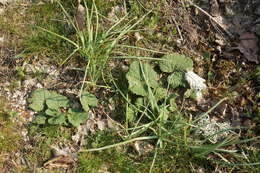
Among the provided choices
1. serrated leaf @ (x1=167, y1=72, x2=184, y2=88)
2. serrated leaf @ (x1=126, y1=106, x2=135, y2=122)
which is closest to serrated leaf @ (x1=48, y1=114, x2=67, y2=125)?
serrated leaf @ (x1=126, y1=106, x2=135, y2=122)

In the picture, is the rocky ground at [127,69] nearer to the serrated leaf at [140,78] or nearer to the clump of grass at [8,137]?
the clump of grass at [8,137]

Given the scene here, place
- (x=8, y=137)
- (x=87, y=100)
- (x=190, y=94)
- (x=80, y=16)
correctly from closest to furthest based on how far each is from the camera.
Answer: (x=8, y=137) → (x=87, y=100) → (x=190, y=94) → (x=80, y=16)

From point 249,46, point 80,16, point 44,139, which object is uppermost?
point 80,16

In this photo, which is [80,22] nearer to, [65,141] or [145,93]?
[145,93]

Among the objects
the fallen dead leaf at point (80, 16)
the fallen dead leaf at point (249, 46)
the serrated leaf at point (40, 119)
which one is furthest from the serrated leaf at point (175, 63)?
the serrated leaf at point (40, 119)

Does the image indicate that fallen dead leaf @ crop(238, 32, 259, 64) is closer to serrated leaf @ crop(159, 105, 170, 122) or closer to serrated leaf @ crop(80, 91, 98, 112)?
serrated leaf @ crop(159, 105, 170, 122)

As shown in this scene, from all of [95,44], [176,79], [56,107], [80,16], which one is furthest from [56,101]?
[176,79]

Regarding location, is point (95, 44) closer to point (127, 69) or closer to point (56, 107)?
point (127, 69)
